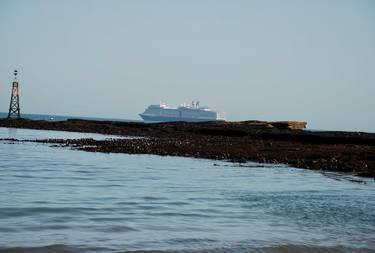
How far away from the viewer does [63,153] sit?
87.1 ft

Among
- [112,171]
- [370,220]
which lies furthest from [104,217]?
[112,171]

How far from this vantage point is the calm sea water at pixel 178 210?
8.73 metres

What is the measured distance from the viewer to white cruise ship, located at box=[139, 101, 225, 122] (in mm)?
167375

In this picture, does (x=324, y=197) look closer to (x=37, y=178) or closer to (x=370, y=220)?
(x=370, y=220)

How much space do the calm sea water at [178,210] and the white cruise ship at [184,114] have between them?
146 m

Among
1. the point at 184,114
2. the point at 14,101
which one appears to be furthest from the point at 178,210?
the point at 184,114

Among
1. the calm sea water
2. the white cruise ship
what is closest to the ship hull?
the white cruise ship

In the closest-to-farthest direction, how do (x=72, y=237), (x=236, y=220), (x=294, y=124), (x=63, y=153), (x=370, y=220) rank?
(x=72, y=237) < (x=236, y=220) < (x=370, y=220) < (x=63, y=153) < (x=294, y=124)

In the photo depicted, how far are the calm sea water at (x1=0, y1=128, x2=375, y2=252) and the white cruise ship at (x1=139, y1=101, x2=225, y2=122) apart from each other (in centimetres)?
14622

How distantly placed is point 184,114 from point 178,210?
15568 centimetres

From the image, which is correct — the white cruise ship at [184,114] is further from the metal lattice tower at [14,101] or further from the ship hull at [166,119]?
the metal lattice tower at [14,101]

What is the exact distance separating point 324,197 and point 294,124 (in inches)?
2103

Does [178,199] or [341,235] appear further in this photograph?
[178,199]

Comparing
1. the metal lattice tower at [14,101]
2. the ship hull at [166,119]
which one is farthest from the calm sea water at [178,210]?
the ship hull at [166,119]
